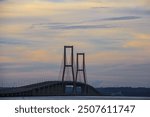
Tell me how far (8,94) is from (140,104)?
110 cm

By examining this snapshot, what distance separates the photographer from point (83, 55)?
4.96 m

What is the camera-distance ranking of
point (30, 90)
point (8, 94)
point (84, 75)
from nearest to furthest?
point (8, 94), point (30, 90), point (84, 75)

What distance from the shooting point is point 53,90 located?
4512 millimetres

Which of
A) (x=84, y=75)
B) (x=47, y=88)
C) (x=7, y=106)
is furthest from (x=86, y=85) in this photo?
(x=7, y=106)

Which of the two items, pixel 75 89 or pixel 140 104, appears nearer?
pixel 140 104

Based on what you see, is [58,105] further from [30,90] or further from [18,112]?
[30,90]

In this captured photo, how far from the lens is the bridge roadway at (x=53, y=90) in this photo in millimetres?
4273

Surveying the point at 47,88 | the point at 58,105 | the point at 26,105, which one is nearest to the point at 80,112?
the point at 58,105

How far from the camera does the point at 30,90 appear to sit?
4449 mm

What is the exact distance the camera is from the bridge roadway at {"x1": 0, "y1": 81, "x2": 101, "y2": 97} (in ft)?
14.0

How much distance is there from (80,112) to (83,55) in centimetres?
149

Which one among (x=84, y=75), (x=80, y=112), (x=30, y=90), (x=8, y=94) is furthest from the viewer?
(x=84, y=75)

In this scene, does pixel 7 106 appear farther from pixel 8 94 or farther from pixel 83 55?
pixel 83 55

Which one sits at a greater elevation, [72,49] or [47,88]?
[72,49]
